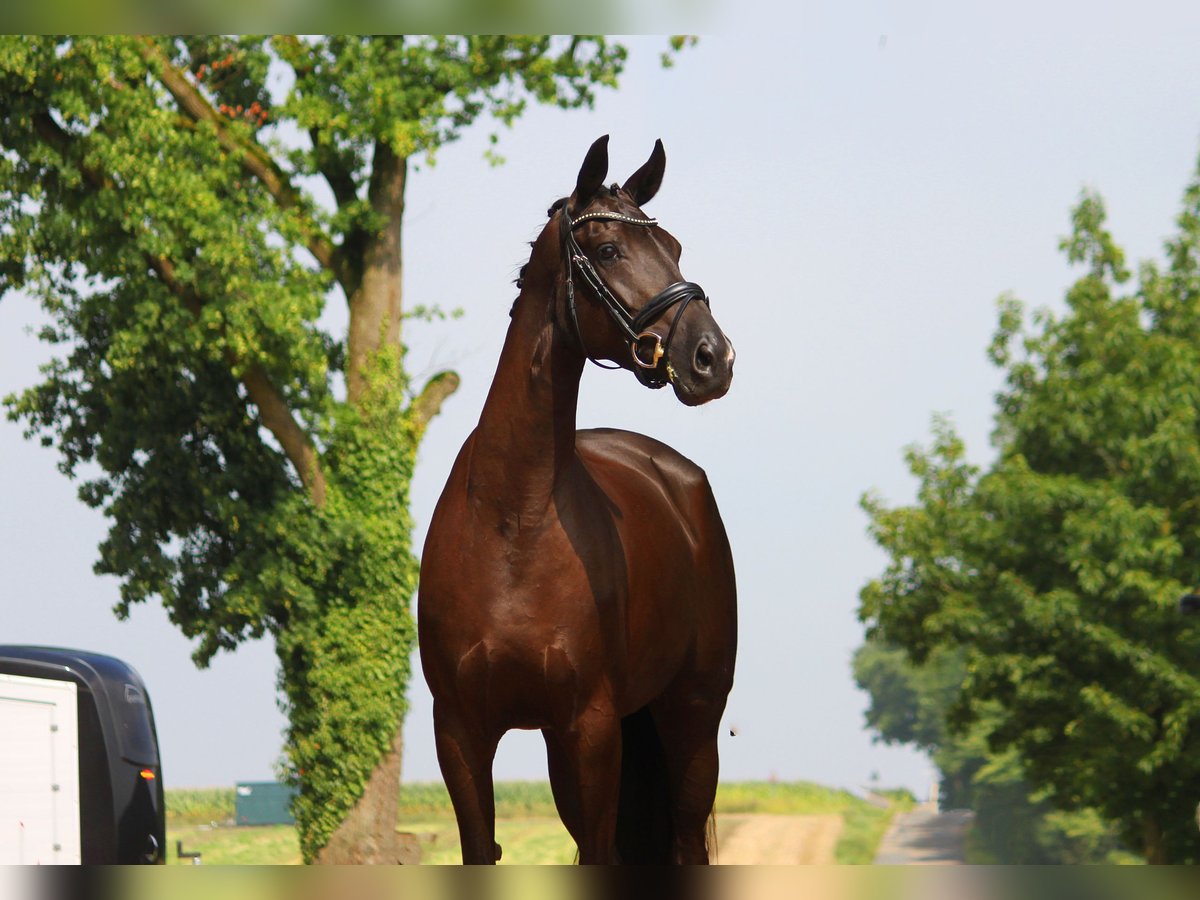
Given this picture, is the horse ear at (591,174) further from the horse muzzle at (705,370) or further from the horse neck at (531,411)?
the horse muzzle at (705,370)

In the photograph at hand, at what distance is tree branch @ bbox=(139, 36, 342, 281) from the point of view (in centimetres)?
1981

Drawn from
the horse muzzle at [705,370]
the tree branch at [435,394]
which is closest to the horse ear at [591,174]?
the horse muzzle at [705,370]

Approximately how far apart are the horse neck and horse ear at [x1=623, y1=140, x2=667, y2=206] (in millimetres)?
323

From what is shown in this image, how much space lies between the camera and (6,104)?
18281 mm

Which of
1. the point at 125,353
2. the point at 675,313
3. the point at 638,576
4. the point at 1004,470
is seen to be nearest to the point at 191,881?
the point at 675,313

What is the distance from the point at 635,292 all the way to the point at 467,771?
138 cm

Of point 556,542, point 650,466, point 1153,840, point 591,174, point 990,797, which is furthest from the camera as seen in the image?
point 990,797

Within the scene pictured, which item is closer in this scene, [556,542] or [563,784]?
[556,542]

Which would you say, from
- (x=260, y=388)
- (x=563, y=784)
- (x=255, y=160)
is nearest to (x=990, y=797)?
(x=260, y=388)

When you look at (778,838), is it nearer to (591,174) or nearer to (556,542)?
(556,542)

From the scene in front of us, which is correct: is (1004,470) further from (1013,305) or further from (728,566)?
(728,566)

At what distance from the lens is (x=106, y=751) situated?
14820 millimetres

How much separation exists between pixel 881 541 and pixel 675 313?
25.4 meters

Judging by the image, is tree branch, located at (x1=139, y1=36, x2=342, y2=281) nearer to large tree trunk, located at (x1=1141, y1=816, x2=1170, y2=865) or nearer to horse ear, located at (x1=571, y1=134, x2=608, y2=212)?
horse ear, located at (x1=571, y1=134, x2=608, y2=212)
